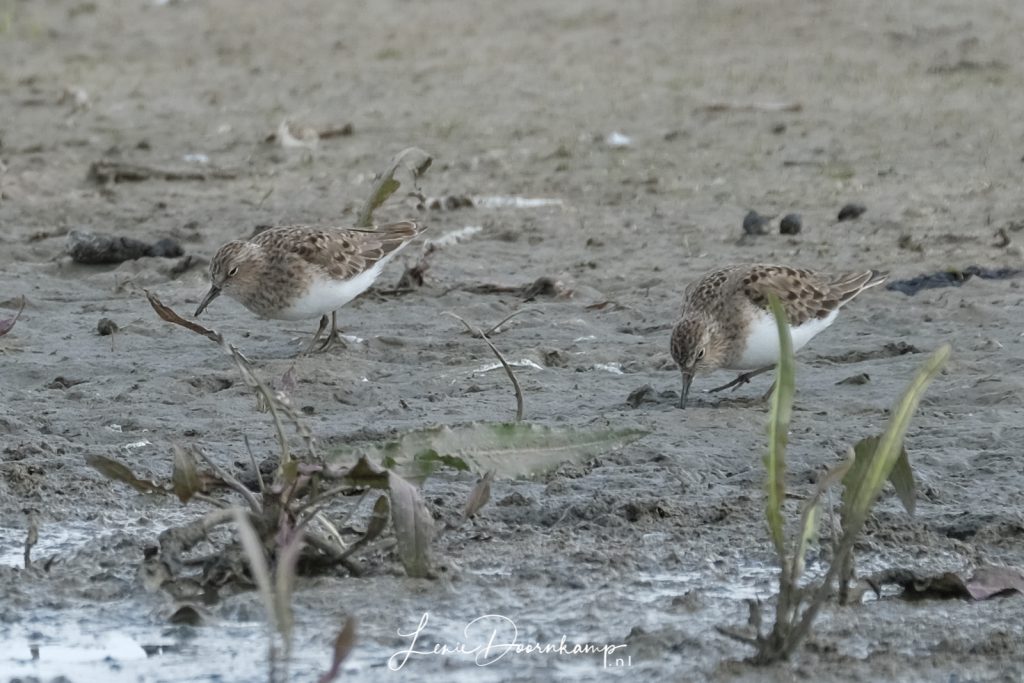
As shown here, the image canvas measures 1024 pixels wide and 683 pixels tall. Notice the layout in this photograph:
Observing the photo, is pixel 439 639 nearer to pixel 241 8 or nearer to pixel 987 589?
pixel 987 589

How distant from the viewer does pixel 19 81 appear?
16078 mm

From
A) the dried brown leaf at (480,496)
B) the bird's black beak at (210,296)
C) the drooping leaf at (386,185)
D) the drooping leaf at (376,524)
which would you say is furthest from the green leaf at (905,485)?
the bird's black beak at (210,296)

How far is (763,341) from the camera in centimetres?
792

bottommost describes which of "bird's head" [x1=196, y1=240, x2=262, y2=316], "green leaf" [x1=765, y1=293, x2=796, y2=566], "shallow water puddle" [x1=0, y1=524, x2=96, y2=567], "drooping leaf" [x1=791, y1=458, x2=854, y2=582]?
"shallow water puddle" [x1=0, y1=524, x2=96, y2=567]

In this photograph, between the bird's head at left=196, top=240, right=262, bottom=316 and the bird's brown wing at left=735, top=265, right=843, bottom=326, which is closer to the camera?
the bird's brown wing at left=735, top=265, right=843, bottom=326

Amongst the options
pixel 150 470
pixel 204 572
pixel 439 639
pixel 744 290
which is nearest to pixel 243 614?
pixel 204 572

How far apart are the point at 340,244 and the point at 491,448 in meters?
2.95

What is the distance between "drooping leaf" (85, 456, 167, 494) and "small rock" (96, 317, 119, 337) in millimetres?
3227

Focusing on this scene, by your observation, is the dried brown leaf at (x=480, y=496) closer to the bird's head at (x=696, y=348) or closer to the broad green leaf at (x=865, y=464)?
the broad green leaf at (x=865, y=464)

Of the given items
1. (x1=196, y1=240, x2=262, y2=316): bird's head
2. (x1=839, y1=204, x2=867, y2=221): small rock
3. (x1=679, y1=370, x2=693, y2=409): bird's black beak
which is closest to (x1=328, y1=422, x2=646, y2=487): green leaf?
(x1=679, y1=370, x2=693, y2=409): bird's black beak

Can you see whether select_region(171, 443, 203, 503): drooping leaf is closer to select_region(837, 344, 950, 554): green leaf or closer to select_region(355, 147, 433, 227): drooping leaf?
select_region(837, 344, 950, 554): green leaf

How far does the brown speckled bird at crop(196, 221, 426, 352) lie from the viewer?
347 inches

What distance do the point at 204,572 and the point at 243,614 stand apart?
226 millimetres

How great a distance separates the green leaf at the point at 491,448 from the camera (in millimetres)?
6090
